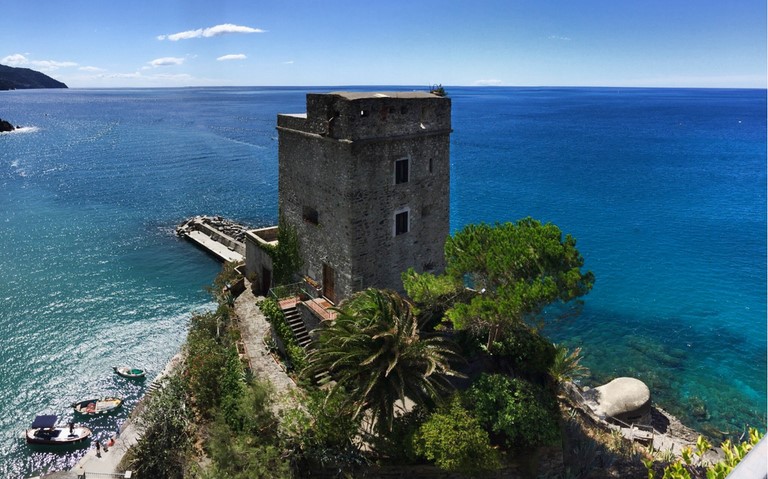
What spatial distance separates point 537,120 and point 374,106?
161 meters

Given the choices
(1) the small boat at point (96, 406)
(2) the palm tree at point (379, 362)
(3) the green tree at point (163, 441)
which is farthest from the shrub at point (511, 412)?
(1) the small boat at point (96, 406)

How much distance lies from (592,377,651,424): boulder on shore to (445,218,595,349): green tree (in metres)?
9.09

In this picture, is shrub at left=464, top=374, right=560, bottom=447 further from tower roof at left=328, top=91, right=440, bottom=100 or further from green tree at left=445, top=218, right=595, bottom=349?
tower roof at left=328, top=91, right=440, bottom=100

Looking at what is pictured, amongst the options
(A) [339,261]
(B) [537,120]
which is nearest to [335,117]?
(A) [339,261]

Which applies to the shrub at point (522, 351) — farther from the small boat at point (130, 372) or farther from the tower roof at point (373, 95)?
the small boat at point (130, 372)

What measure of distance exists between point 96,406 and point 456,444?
2048cm

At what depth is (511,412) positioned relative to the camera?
18.3 meters

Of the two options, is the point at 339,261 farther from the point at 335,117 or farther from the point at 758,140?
the point at 758,140

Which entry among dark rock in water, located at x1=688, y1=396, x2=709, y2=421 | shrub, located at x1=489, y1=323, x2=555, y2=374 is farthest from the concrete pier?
dark rock in water, located at x1=688, y1=396, x2=709, y2=421

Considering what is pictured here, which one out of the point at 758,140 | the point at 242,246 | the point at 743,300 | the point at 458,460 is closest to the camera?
the point at 458,460

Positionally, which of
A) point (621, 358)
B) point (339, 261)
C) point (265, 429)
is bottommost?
point (621, 358)

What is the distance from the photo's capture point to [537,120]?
6821 inches

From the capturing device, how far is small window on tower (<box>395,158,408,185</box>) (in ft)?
79.7

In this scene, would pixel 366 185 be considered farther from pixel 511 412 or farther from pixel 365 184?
pixel 511 412
